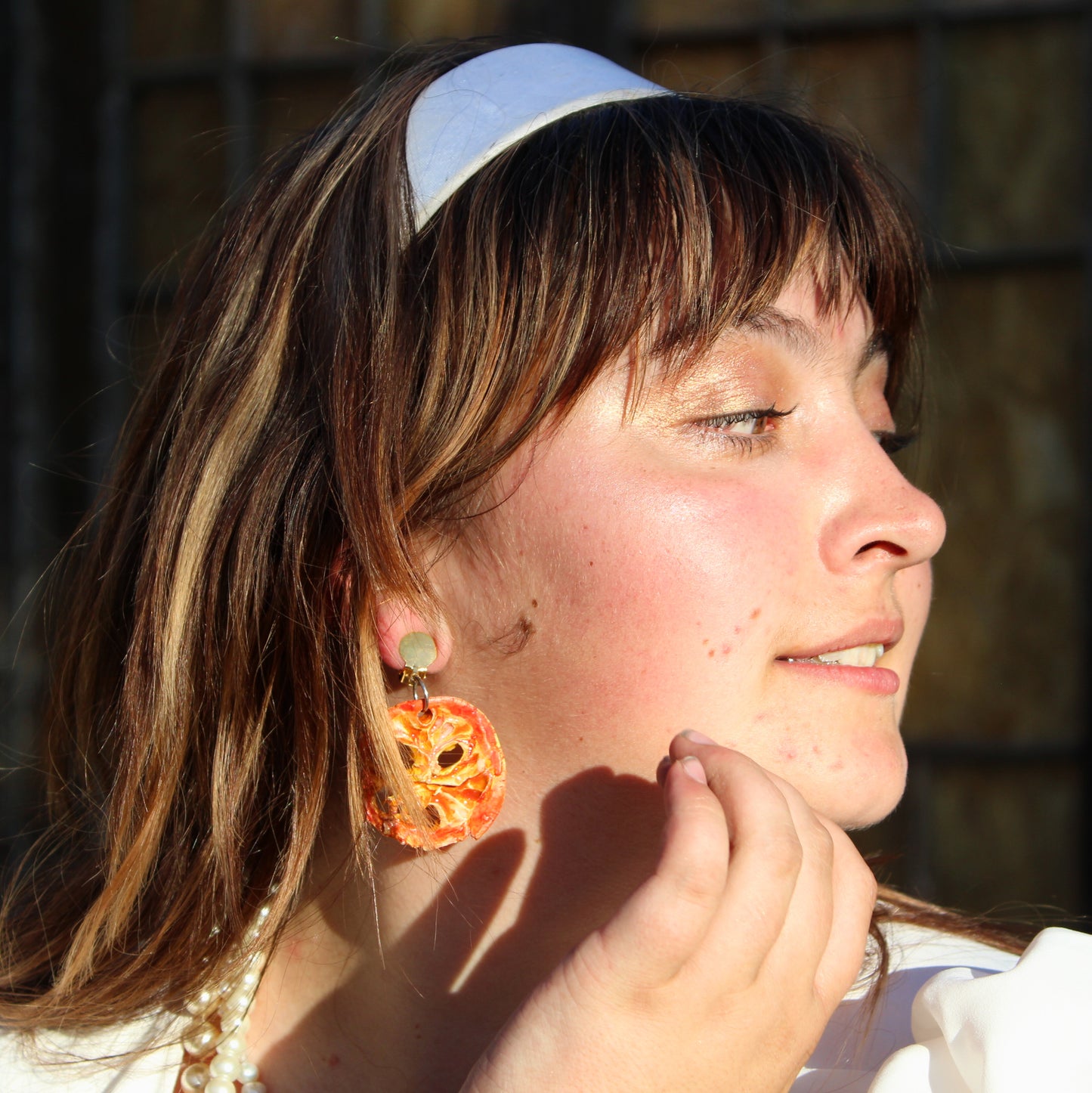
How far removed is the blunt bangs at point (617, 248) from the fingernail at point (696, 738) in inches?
16.7

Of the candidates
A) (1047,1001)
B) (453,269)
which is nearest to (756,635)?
(1047,1001)

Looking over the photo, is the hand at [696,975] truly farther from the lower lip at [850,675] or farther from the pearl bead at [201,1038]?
the pearl bead at [201,1038]

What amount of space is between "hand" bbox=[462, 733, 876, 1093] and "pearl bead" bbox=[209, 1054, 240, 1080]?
58 cm

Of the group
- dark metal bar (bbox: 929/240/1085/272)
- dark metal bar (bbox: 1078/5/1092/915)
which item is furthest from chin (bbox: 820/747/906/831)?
Result: dark metal bar (bbox: 929/240/1085/272)

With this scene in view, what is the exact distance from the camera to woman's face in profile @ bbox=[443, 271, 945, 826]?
1412mm

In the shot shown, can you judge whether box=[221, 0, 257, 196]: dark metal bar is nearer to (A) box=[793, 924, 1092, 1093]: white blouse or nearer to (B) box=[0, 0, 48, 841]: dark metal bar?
(B) box=[0, 0, 48, 841]: dark metal bar

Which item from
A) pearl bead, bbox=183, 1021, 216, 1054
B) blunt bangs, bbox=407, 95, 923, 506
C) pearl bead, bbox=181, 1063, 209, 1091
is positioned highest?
blunt bangs, bbox=407, 95, 923, 506

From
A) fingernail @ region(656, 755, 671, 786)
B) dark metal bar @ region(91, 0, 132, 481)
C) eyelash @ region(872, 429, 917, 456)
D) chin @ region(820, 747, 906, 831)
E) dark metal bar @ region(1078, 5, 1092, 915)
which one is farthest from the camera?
dark metal bar @ region(91, 0, 132, 481)

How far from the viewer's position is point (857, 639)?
1485 millimetres

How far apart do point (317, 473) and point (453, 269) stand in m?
0.34

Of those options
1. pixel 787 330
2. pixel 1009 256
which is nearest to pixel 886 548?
pixel 787 330

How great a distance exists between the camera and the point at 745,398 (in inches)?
58.7

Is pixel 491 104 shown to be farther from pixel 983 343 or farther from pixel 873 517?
pixel 983 343

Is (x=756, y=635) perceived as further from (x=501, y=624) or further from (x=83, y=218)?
(x=83, y=218)
